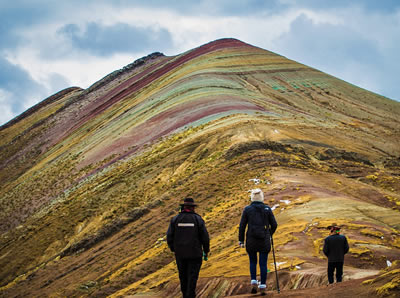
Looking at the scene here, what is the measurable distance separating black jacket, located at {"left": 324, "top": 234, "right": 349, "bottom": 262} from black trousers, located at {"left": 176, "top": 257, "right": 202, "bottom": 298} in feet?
8.14

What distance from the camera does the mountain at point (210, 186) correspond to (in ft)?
38.3

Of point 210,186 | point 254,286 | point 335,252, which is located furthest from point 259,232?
point 210,186

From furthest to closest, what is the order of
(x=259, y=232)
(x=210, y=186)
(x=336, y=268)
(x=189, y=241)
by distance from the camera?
1. (x=210, y=186)
2. (x=336, y=268)
3. (x=259, y=232)
4. (x=189, y=241)

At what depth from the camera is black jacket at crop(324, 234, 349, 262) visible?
900 centimetres

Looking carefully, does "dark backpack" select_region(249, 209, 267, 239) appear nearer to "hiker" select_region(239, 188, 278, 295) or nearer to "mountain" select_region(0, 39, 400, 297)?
"hiker" select_region(239, 188, 278, 295)

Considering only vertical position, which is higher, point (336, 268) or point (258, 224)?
point (258, 224)

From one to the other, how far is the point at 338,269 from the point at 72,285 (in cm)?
1000

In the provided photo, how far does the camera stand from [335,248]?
30.0ft

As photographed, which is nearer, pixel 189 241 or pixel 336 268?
pixel 189 241

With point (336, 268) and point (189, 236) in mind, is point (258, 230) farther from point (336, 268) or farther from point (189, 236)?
point (336, 268)

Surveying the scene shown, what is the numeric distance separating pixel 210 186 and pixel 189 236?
1269cm

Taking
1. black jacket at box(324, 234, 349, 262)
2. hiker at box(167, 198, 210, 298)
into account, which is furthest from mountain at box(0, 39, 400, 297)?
hiker at box(167, 198, 210, 298)

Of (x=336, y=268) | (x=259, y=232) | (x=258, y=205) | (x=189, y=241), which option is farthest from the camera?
(x=336, y=268)

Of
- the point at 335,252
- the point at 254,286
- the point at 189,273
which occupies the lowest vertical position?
the point at 254,286
